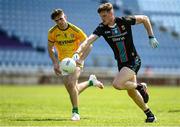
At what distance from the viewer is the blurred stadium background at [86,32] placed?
3722 centimetres

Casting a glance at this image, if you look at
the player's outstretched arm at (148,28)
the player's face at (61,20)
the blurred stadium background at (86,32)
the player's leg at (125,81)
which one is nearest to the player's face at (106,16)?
the player's outstretched arm at (148,28)

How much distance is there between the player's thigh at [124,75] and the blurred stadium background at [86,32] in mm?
25813

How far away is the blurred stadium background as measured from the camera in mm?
37219

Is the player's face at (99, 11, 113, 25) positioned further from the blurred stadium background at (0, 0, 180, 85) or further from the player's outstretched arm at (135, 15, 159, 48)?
the blurred stadium background at (0, 0, 180, 85)

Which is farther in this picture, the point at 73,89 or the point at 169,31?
the point at 169,31

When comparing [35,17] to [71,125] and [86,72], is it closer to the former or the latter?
[86,72]

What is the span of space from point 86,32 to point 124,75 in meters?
28.8

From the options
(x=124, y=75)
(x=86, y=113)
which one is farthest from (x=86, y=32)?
(x=124, y=75)

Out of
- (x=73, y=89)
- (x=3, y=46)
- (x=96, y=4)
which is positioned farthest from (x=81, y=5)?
(x=73, y=89)

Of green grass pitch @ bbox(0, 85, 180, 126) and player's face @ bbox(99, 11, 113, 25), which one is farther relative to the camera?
green grass pitch @ bbox(0, 85, 180, 126)

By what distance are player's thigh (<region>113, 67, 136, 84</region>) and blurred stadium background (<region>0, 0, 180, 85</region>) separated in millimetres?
25813

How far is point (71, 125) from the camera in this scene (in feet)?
32.0

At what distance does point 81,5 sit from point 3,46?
6815mm

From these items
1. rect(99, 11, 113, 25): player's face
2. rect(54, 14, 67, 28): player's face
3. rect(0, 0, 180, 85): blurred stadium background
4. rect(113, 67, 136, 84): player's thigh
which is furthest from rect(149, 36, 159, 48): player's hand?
rect(0, 0, 180, 85): blurred stadium background
